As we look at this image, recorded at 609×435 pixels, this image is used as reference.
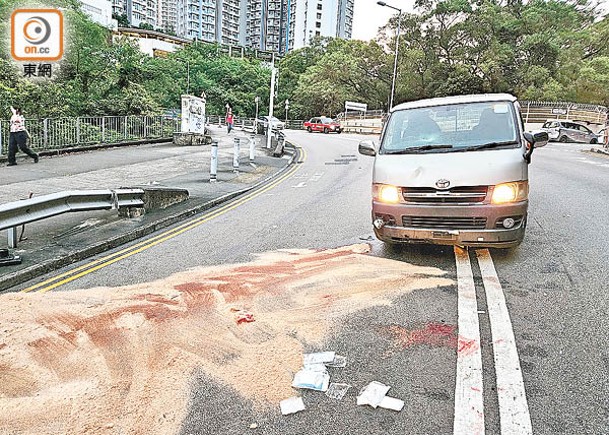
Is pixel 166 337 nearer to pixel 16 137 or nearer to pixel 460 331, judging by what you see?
pixel 460 331

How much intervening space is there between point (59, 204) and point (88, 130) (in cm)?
1391

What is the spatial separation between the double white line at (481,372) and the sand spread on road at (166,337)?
2.07ft

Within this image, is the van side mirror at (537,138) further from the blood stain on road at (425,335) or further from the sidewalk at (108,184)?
the sidewalk at (108,184)

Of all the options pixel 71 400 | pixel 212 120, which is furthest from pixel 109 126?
pixel 212 120

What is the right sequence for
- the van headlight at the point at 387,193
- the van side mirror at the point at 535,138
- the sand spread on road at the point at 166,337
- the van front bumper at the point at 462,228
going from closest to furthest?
the sand spread on road at the point at 166,337, the van front bumper at the point at 462,228, the van headlight at the point at 387,193, the van side mirror at the point at 535,138

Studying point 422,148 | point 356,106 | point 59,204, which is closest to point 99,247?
point 59,204

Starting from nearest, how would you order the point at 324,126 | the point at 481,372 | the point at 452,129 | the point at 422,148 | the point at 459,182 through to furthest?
the point at 481,372 < the point at 459,182 < the point at 422,148 < the point at 452,129 < the point at 324,126

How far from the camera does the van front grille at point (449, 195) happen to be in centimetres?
537

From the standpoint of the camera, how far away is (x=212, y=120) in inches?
2383

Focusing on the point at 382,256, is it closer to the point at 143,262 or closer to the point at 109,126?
the point at 143,262

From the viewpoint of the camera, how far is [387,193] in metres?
5.79

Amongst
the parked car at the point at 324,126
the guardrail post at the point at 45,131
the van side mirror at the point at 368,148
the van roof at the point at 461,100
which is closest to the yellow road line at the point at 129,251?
the van side mirror at the point at 368,148

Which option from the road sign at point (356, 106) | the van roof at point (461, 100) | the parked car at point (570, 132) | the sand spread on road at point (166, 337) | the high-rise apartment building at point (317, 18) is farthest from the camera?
the high-rise apartment building at point (317, 18)

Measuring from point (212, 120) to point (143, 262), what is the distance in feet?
186
